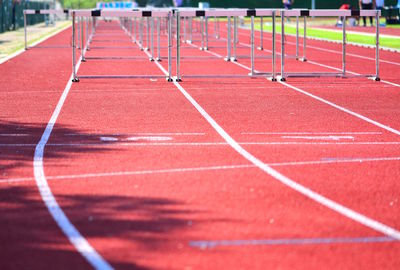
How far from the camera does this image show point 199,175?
9.41 meters

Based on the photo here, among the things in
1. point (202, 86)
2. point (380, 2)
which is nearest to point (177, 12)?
point (202, 86)

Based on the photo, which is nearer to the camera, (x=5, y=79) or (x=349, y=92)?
(x=349, y=92)

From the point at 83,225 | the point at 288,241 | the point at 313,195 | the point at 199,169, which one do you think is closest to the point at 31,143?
the point at 199,169

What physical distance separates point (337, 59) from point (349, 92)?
11.4 meters

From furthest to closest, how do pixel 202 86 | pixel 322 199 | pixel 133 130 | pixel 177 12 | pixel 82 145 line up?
pixel 177 12
pixel 202 86
pixel 133 130
pixel 82 145
pixel 322 199

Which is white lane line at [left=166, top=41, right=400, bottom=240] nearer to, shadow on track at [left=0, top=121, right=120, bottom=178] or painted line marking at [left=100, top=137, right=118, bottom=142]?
painted line marking at [left=100, top=137, right=118, bottom=142]

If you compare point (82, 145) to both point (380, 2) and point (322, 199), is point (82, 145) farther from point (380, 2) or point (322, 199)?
point (380, 2)

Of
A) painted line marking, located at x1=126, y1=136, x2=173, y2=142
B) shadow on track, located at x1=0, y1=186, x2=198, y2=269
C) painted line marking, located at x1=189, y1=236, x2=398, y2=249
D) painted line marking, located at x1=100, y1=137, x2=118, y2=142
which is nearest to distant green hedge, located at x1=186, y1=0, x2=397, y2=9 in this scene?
painted line marking, located at x1=126, y1=136, x2=173, y2=142

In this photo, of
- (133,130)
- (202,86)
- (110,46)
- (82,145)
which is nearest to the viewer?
(82,145)

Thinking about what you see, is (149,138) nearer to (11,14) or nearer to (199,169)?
(199,169)

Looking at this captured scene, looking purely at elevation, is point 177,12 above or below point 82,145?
above

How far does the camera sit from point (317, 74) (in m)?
22.2

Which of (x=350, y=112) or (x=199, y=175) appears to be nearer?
(x=199, y=175)

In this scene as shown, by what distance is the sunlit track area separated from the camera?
6480mm
